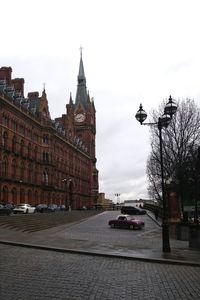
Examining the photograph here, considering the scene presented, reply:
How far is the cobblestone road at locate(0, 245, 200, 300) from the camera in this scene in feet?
29.6

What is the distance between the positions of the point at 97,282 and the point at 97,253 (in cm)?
634

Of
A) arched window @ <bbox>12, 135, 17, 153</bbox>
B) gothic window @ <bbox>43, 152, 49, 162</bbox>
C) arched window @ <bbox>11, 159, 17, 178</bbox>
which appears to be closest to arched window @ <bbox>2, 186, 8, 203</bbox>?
arched window @ <bbox>11, 159, 17, 178</bbox>

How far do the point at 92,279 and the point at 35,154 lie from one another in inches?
2718

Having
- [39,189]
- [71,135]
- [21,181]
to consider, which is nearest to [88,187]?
[71,135]

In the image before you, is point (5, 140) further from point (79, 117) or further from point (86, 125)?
point (86, 125)

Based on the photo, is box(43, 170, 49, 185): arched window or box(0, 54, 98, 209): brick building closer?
box(0, 54, 98, 209): brick building

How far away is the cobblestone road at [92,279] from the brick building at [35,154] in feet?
163

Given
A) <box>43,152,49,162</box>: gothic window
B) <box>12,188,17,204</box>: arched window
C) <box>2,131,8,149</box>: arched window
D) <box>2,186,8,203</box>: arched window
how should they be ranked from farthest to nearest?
1. <box>43,152,49,162</box>: gothic window
2. <box>12,188,17,204</box>: arched window
3. <box>2,131,8,149</box>: arched window
4. <box>2,186,8,203</box>: arched window

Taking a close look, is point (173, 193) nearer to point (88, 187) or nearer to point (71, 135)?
point (71, 135)

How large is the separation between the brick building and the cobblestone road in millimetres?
49793

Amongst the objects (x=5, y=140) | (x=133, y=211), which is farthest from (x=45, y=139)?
(x=133, y=211)

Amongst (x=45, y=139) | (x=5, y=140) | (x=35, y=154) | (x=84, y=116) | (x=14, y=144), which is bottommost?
(x=35, y=154)

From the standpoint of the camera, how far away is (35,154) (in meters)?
78.5

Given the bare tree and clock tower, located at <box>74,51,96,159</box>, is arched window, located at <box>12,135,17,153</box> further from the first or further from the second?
clock tower, located at <box>74,51,96,159</box>
